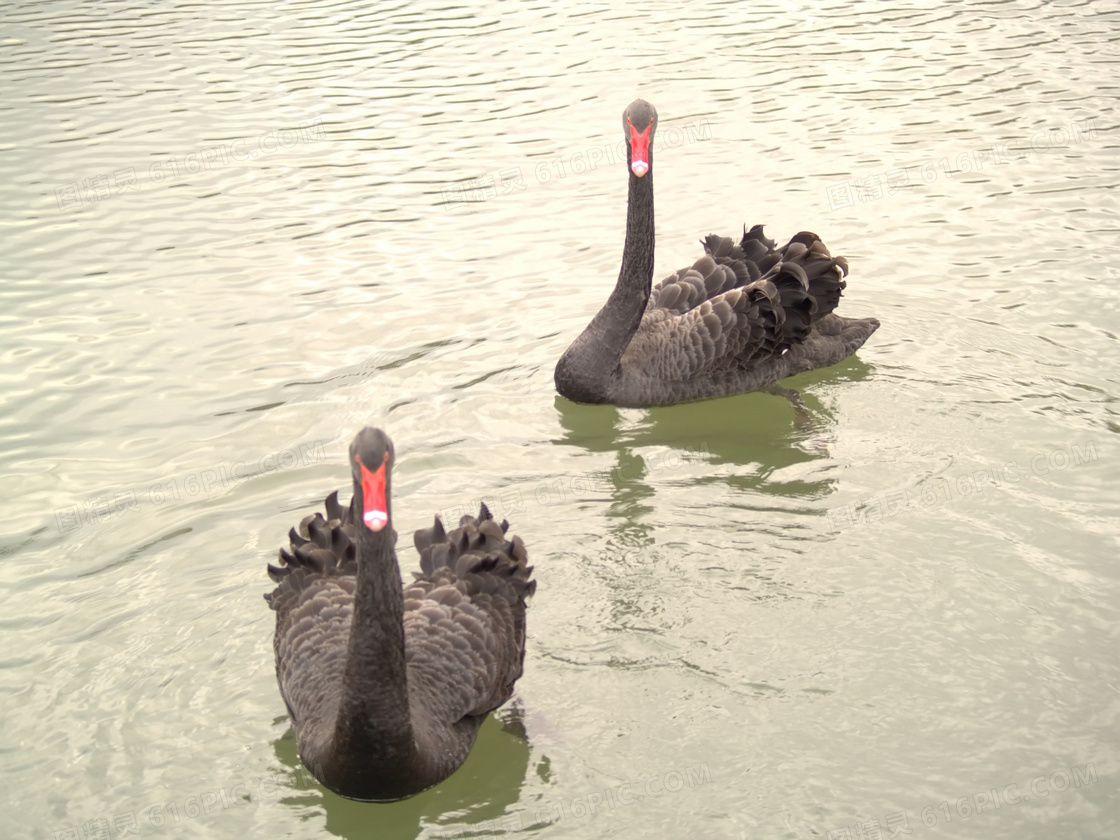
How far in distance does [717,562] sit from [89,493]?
3.85m

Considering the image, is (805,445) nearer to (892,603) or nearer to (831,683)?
(892,603)

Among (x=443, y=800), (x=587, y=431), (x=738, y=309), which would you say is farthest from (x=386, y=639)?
(x=738, y=309)

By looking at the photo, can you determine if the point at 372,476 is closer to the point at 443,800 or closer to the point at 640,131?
the point at 443,800

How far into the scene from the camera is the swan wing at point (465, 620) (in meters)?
4.77

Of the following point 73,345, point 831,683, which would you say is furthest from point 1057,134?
point 73,345

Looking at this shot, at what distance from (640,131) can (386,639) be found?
4.44 meters

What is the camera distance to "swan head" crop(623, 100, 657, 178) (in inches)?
299

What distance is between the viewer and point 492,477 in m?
7.21

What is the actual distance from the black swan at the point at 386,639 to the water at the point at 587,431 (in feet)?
1.25

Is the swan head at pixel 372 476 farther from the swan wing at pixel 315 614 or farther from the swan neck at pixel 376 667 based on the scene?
the swan wing at pixel 315 614

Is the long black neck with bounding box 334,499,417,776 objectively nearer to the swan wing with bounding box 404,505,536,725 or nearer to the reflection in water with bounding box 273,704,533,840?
the swan wing with bounding box 404,505,536,725

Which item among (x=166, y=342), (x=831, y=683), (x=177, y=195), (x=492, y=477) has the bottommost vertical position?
(x=831, y=683)

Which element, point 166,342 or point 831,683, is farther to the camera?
point 166,342

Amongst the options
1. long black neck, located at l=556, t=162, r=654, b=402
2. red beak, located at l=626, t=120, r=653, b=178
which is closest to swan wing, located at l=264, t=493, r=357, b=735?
long black neck, located at l=556, t=162, r=654, b=402
